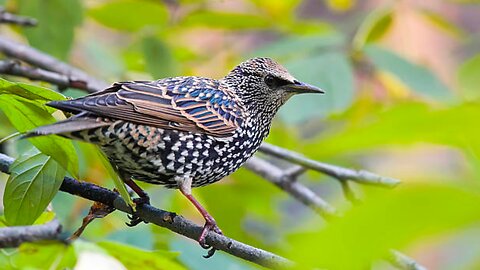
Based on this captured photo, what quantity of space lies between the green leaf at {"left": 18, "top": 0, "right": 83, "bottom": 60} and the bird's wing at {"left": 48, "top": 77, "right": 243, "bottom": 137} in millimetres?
917

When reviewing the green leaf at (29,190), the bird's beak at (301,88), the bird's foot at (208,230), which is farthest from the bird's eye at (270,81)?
the green leaf at (29,190)

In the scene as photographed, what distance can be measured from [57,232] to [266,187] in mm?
2045

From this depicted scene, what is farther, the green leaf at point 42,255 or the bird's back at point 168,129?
the bird's back at point 168,129

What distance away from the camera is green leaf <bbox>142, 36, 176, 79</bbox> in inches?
181

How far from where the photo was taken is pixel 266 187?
4.73 metres

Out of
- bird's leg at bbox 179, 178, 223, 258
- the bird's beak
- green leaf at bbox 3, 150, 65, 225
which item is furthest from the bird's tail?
the bird's beak

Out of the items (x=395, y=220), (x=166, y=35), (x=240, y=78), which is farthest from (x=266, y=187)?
(x=395, y=220)

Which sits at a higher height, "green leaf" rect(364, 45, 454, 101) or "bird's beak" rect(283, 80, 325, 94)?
Result: "green leaf" rect(364, 45, 454, 101)

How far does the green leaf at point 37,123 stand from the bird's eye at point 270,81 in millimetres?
1996

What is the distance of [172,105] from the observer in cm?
342

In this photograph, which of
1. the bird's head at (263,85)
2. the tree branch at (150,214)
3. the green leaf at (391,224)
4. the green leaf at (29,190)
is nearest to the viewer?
the green leaf at (391,224)

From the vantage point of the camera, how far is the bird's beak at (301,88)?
3.78m

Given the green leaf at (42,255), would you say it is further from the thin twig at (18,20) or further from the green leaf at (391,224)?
the thin twig at (18,20)

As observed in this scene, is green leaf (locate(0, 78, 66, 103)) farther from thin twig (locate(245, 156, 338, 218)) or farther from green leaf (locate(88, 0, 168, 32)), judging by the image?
green leaf (locate(88, 0, 168, 32))
